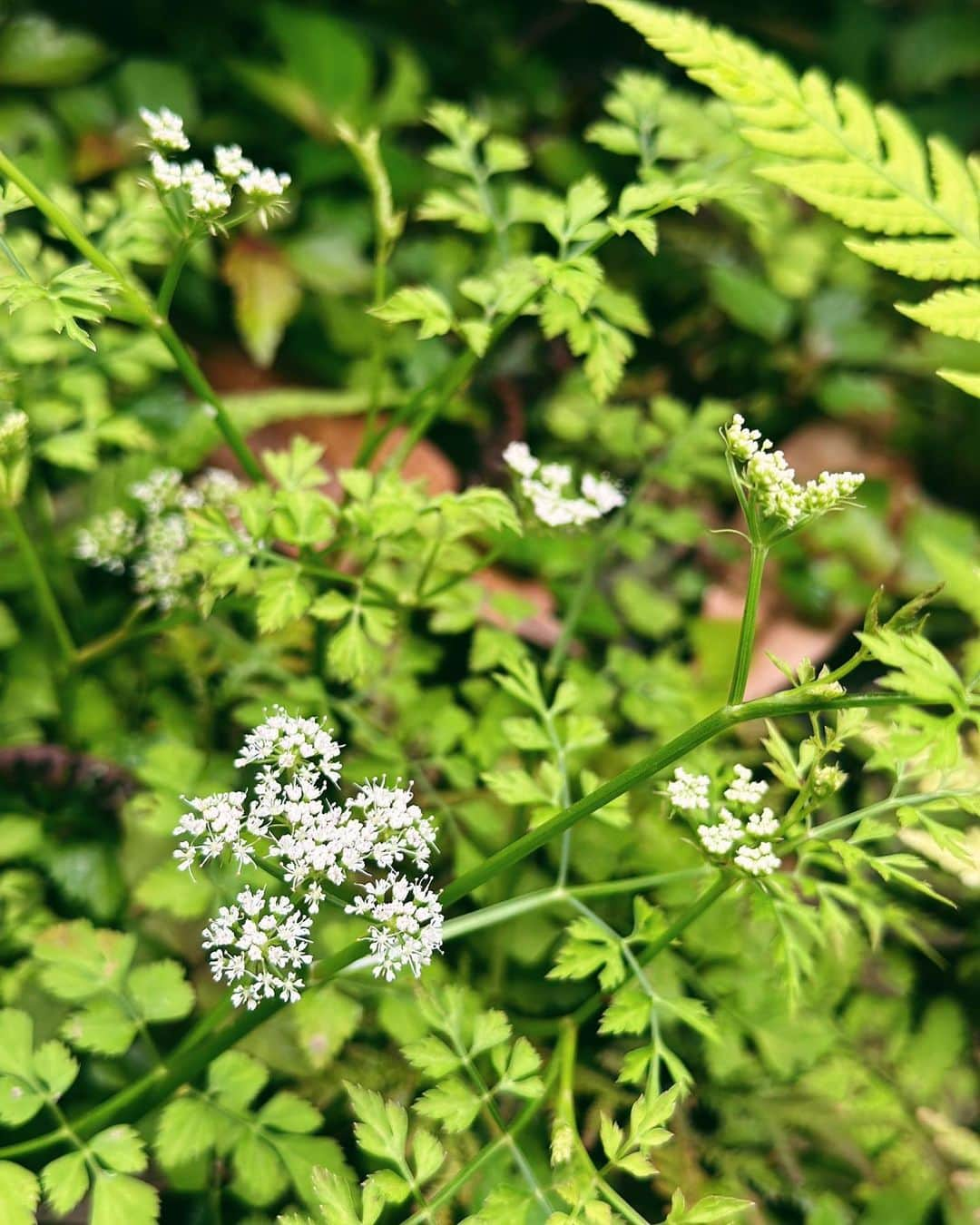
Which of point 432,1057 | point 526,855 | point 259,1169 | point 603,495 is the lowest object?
point 259,1169

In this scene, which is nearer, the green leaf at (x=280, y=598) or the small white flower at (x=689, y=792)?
the small white flower at (x=689, y=792)

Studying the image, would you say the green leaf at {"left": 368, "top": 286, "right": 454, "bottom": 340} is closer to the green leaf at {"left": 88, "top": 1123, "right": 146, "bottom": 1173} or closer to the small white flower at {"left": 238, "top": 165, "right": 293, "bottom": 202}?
the small white flower at {"left": 238, "top": 165, "right": 293, "bottom": 202}

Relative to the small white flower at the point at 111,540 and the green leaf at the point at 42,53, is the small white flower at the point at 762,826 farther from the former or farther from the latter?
the green leaf at the point at 42,53

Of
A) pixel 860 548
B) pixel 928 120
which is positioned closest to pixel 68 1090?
pixel 860 548

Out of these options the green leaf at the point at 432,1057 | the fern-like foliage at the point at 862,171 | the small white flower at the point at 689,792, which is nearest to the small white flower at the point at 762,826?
the small white flower at the point at 689,792

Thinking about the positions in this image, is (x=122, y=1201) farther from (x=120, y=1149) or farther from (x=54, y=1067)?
(x=54, y=1067)

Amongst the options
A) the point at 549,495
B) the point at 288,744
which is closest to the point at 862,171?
the point at 549,495
